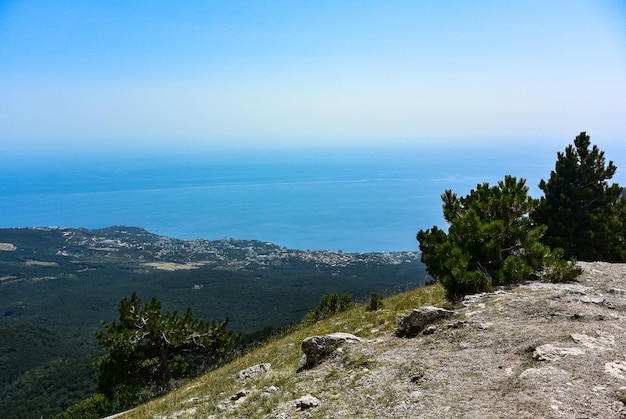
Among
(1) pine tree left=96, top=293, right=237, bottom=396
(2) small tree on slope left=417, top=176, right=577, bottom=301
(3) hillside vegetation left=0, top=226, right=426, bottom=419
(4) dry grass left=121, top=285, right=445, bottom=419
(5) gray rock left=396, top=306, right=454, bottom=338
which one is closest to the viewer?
(4) dry grass left=121, top=285, right=445, bottom=419

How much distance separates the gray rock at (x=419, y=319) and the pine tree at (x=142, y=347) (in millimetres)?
13935

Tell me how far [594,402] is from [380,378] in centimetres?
325

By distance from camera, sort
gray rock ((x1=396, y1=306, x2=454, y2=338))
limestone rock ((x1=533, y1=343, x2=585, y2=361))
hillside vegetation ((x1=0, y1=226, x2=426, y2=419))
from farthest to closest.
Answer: hillside vegetation ((x1=0, y1=226, x2=426, y2=419)) → gray rock ((x1=396, y1=306, x2=454, y2=338)) → limestone rock ((x1=533, y1=343, x2=585, y2=361))

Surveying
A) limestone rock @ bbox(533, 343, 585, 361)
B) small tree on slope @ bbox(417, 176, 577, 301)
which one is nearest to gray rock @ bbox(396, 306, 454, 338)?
small tree on slope @ bbox(417, 176, 577, 301)

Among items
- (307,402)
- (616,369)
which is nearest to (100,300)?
(307,402)

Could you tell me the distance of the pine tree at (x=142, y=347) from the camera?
67.3ft

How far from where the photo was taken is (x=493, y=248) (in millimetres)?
11250

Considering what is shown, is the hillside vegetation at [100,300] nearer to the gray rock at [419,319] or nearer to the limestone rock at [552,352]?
the gray rock at [419,319]

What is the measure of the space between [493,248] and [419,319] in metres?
3.66

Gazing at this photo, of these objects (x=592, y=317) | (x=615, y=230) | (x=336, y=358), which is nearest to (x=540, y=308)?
(x=592, y=317)

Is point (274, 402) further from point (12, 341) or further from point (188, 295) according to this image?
point (188, 295)

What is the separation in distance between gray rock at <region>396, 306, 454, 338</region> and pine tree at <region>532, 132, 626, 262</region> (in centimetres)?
1165

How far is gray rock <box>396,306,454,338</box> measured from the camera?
9.16 metres

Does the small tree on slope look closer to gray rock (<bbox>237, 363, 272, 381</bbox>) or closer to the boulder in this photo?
the boulder
